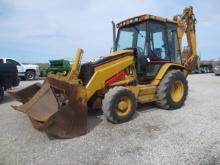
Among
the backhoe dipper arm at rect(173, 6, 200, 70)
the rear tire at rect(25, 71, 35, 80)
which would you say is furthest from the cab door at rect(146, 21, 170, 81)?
the rear tire at rect(25, 71, 35, 80)

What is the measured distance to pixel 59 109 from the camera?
532cm

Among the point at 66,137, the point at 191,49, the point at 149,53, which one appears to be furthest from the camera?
the point at 191,49

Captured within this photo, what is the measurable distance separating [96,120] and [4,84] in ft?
17.7

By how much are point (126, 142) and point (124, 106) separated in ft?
4.75

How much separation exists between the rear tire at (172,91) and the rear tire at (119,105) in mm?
1237

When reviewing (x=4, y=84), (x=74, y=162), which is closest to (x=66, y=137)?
(x=74, y=162)

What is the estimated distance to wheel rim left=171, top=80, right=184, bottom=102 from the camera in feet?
27.1

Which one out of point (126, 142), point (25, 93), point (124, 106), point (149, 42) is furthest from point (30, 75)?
point (126, 142)

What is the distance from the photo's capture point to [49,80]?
6.17m

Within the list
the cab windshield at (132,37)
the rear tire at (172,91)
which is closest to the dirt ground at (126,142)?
the rear tire at (172,91)

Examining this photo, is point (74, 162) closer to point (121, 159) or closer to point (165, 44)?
point (121, 159)

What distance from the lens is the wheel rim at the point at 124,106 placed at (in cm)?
659

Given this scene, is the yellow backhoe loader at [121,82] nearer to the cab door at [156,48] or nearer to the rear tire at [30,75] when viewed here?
the cab door at [156,48]

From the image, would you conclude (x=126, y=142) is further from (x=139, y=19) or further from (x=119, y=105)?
(x=139, y=19)
